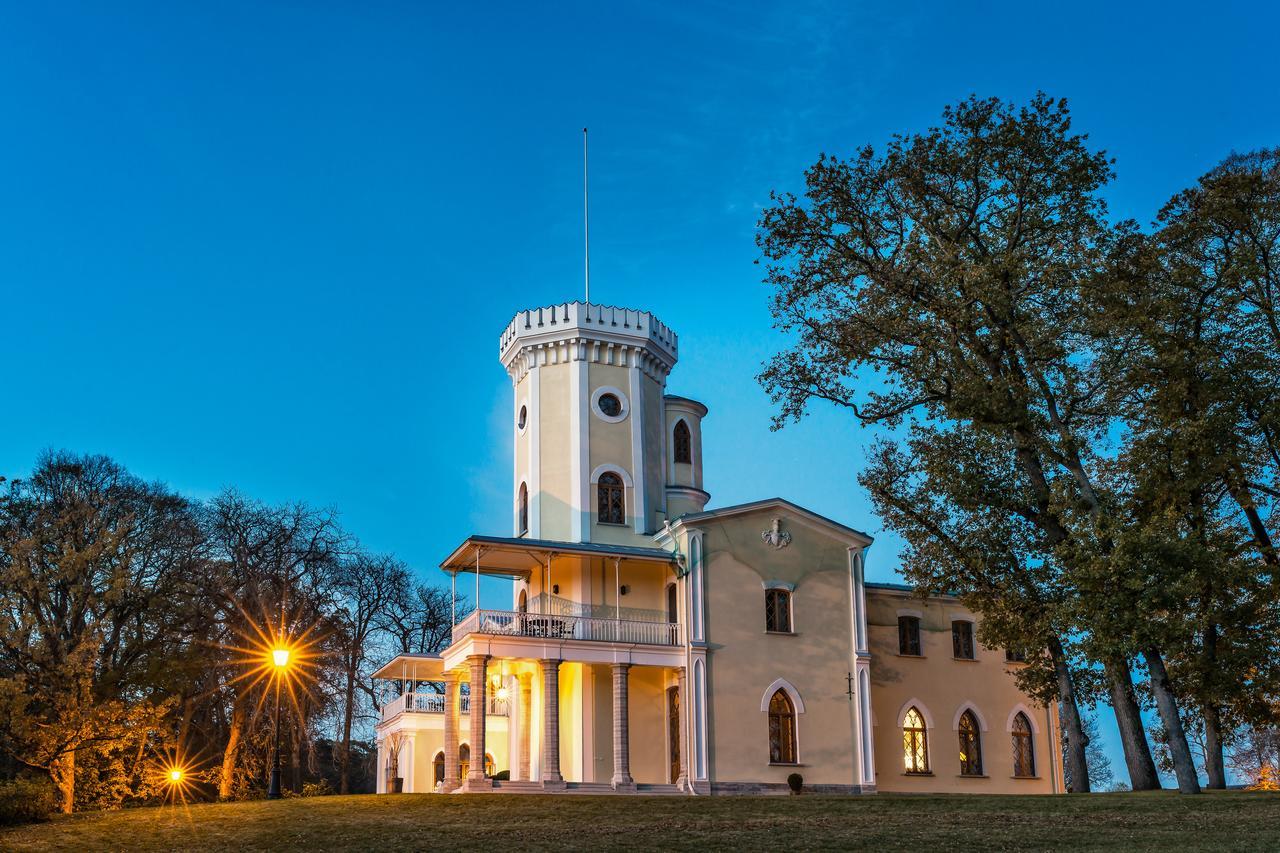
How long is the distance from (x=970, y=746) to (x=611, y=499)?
41.7 ft

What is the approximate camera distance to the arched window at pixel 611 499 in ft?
118

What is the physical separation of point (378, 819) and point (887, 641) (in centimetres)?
1921

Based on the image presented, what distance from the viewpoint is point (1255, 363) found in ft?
85.0

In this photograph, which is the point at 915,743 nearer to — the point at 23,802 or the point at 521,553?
the point at 521,553

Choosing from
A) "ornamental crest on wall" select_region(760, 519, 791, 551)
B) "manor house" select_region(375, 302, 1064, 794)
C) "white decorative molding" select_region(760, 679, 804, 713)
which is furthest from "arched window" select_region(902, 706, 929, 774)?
"ornamental crest on wall" select_region(760, 519, 791, 551)

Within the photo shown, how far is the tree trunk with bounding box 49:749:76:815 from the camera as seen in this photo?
26516 mm

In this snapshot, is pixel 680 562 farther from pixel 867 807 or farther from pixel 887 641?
pixel 867 807

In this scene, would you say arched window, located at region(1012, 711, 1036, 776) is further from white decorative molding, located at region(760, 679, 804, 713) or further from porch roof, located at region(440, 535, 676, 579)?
porch roof, located at region(440, 535, 676, 579)

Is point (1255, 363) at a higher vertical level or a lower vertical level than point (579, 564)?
higher

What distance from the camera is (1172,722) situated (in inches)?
979

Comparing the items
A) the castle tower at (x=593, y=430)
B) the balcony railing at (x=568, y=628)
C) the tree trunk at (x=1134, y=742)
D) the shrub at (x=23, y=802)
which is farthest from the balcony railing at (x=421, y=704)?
the tree trunk at (x=1134, y=742)

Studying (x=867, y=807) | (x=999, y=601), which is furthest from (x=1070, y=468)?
(x=867, y=807)

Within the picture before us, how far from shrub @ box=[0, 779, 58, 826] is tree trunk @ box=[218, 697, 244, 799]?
11495 millimetres

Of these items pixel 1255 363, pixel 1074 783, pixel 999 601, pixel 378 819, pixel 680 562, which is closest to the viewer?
pixel 378 819
